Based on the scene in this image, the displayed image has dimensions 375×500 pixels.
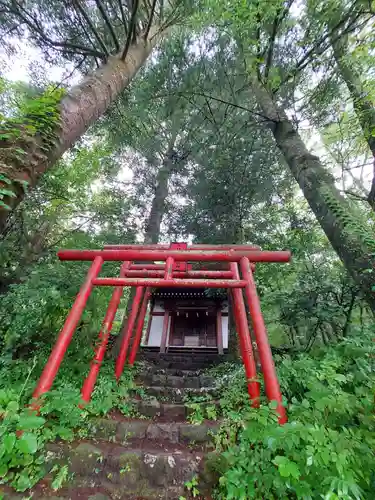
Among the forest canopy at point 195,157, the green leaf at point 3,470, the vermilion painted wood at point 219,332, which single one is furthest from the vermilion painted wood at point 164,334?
the green leaf at point 3,470

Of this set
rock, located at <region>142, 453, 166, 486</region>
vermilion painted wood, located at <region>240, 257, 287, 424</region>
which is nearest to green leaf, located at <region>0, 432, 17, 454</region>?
rock, located at <region>142, 453, 166, 486</region>

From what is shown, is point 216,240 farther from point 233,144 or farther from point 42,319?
point 42,319

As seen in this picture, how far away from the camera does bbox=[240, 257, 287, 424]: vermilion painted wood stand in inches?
89.4

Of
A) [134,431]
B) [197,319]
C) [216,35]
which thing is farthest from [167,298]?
[216,35]

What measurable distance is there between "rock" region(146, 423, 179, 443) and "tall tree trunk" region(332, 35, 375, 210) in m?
4.28

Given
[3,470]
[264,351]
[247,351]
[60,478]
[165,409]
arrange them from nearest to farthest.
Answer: [3,470] → [60,478] → [264,351] → [247,351] → [165,409]

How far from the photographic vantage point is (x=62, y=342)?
8.59ft

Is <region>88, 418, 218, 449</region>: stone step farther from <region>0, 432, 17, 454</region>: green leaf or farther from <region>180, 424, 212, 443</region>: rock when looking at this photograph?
<region>0, 432, 17, 454</region>: green leaf

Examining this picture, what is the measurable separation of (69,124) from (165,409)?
401 centimetres

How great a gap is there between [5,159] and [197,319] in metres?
10.9

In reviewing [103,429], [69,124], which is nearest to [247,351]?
[103,429]

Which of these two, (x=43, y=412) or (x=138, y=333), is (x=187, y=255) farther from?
(x=138, y=333)

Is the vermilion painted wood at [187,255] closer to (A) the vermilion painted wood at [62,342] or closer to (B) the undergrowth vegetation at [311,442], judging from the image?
(A) the vermilion painted wood at [62,342]

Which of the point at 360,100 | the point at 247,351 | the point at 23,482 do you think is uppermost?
the point at 360,100
